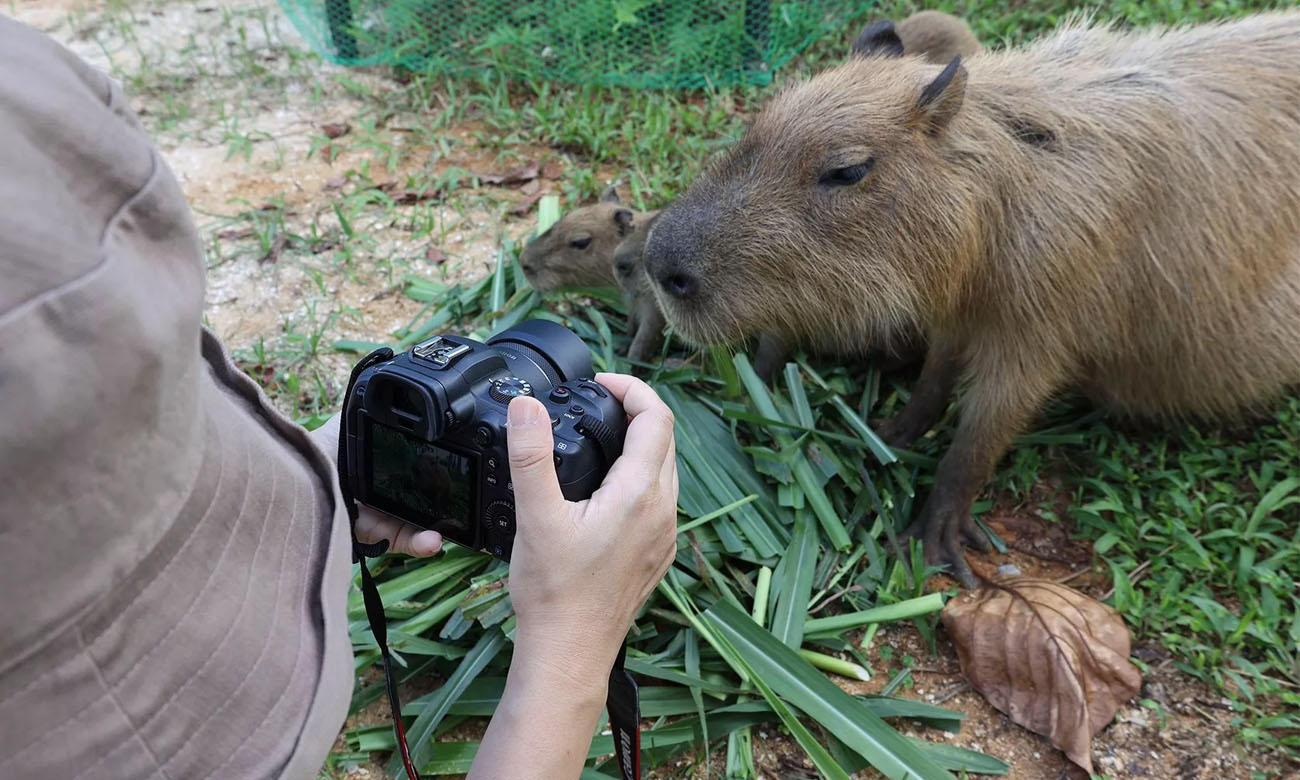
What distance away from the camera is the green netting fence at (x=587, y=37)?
4984 mm

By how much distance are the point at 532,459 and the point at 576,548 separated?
158 mm

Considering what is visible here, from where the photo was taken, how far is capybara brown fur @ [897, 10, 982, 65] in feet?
13.0

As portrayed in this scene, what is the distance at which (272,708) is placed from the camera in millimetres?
1045

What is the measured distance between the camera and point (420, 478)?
177 cm

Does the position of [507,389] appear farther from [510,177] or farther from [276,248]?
[510,177]

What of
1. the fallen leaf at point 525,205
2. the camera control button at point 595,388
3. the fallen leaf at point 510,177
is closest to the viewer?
the camera control button at point 595,388

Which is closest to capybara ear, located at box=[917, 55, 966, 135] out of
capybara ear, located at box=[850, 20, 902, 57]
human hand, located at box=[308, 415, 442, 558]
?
capybara ear, located at box=[850, 20, 902, 57]

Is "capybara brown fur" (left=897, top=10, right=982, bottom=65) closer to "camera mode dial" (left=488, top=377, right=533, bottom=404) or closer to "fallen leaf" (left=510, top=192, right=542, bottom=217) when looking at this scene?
"fallen leaf" (left=510, top=192, right=542, bottom=217)

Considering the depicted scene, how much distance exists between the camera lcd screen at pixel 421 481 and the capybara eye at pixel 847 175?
143cm

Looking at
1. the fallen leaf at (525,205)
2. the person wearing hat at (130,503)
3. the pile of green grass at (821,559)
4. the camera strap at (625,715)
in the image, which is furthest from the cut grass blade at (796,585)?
the fallen leaf at (525,205)

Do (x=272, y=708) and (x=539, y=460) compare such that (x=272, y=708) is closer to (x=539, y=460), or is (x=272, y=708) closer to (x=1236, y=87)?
(x=539, y=460)

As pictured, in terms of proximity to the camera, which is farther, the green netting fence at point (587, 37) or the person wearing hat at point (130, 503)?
the green netting fence at point (587, 37)

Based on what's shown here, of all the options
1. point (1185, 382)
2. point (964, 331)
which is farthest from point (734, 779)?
point (1185, 382)

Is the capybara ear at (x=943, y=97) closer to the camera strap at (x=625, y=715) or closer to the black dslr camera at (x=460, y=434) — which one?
the black dslr camera at (x=460, y=434)
